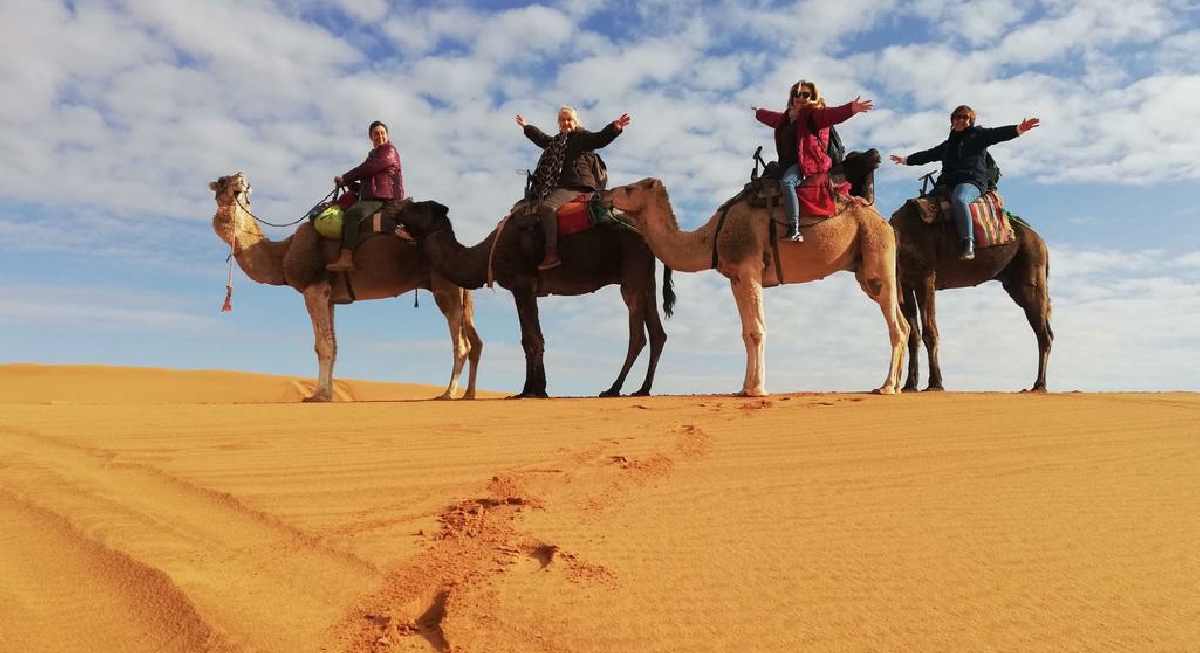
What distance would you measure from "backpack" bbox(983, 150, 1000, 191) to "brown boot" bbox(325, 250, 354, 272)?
825 centimetres

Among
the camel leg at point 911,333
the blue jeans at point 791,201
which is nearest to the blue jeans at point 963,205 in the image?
the camel leg at point 911,333

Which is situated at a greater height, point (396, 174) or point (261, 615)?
point (396, 174)

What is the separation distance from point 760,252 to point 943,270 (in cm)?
324

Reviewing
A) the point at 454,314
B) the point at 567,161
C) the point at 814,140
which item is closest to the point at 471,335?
the point at 454,314

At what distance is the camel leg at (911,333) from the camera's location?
10.7 metres

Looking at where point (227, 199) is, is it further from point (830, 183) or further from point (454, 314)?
point (830, 183)

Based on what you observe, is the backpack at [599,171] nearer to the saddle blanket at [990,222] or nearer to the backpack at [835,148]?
the backpack at [835,148]

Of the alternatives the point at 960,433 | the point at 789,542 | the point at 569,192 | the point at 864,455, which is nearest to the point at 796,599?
the point at 789,542

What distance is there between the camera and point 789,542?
3834 millimetres

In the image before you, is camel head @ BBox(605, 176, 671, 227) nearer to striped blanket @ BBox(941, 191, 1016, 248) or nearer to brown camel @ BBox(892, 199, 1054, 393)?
brown camel @ BBox(892, 199, 1054, 393)

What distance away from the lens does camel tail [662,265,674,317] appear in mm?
11039

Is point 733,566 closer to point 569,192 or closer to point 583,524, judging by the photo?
point 583,524

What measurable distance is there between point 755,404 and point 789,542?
4.15 metres

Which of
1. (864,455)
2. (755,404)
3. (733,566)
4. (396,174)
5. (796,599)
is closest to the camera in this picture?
(796,599)
